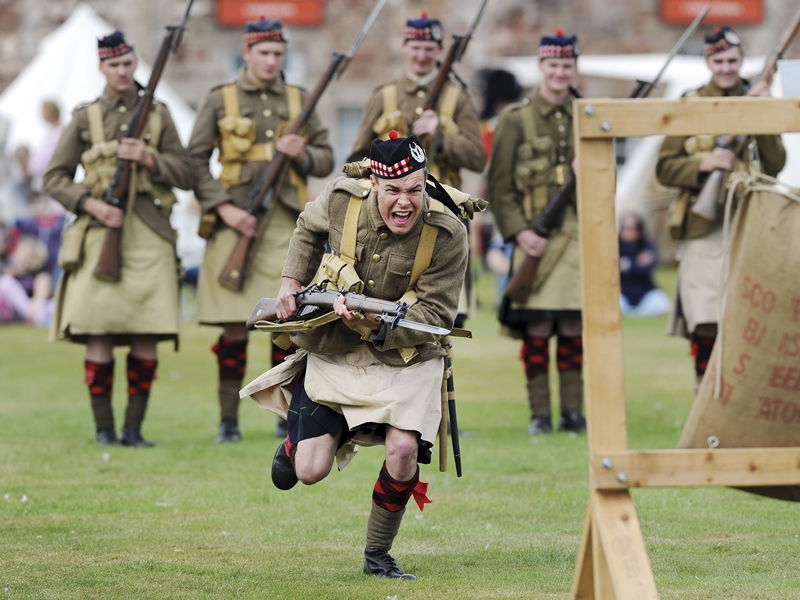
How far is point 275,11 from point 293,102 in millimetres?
16677

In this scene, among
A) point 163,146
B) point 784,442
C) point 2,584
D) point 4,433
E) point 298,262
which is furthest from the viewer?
point 4,433

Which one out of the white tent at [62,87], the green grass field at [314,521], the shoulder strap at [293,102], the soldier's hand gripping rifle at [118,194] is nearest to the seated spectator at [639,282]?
the white tent at [62,87]

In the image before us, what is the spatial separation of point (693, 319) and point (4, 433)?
4413 mm

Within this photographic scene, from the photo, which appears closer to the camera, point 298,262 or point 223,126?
point 298,262

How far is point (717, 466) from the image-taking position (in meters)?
3.99

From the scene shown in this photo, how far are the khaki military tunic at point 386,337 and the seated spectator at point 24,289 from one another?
1095 centimetres

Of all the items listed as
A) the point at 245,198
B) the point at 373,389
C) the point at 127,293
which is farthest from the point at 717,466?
the point at 245,198

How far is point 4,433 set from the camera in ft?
28.9

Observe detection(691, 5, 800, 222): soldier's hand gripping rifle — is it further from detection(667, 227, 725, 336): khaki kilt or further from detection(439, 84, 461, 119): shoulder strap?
detection(439, 84, 461, 119): shoulder strap

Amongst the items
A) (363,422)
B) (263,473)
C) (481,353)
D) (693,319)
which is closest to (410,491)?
(363,422)

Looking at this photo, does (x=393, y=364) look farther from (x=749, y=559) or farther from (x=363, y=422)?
(x=749, y=559)

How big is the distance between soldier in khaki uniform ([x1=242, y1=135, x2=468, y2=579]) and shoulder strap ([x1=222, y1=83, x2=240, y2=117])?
10.6ft

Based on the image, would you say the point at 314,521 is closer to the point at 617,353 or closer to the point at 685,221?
the point at 617,353

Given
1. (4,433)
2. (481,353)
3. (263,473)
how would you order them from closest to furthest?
1. (263,473)
2. (4,433)
3. (481,353)
